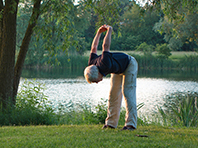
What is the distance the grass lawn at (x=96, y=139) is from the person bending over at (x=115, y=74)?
0.98 feet

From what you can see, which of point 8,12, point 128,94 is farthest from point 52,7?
point 128,94

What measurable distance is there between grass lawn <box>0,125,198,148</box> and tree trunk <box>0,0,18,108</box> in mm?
3075

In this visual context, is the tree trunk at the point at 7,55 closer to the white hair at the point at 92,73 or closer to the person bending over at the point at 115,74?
the person bending over at the point at 115,74

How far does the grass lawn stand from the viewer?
3840mm

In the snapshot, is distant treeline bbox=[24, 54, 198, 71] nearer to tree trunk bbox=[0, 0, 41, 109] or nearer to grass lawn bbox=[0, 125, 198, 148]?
tree trunk bbox=[0, 0, 41, 109]

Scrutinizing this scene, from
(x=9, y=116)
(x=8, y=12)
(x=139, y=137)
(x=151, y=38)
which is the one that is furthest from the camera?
(x=151, y=38)

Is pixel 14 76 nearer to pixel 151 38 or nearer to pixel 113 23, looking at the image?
pixel 113 23

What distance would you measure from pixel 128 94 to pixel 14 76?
4816 millimetres

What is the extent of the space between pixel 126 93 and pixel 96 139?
1.05 meters

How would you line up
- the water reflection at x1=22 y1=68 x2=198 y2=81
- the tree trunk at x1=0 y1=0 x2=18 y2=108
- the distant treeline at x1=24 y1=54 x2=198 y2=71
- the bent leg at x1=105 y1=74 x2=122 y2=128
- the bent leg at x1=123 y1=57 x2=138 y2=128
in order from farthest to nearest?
the distant treeline at x1=24 y1=54 x2=198 y2=71
the water reflection at x1=22 y1=68 x2=198 y2=81
the tree trunk at x1=0 y1=0 x2=18 y2=108
the bent leg at x1=105 y1=74 x2=122 y2=128
the bent leg at x1=123 y1=57 x2=138 y2=128

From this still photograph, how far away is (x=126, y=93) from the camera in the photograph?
187 inches

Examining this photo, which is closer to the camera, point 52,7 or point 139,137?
point 139,137

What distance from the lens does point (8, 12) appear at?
7.88 m

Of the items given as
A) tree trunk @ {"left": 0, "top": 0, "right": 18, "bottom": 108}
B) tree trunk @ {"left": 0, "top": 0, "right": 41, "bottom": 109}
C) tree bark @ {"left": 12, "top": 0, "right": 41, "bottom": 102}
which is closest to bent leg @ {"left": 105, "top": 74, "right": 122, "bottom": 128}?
tree trunk @ {"left": 0, "top": 0, "right": 41, "bottom": 109}
